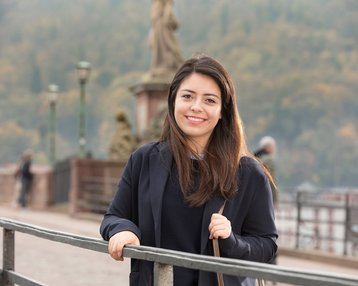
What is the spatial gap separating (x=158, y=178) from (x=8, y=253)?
1.13 m

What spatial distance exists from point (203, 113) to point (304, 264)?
8.36 m

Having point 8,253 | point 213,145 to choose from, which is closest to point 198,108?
point 213,145

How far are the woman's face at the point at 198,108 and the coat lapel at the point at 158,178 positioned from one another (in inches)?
4.4

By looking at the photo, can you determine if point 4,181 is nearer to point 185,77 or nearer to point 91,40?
point 185,77

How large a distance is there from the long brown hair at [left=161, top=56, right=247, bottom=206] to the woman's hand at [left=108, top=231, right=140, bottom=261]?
0.21m

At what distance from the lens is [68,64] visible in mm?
106938

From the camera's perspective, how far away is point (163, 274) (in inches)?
86.6

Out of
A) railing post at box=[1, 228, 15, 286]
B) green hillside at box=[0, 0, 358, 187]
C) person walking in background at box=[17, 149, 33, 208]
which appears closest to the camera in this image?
railing post at box=[1, 228, 15, 286]

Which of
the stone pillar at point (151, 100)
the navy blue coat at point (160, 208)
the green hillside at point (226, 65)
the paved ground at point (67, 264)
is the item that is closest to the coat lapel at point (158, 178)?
the navy blue coat at point (160, 208)

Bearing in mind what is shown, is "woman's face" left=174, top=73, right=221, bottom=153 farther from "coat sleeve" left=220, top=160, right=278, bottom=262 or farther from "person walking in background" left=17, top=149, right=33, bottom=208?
"person walking in background" left=17, top=149, right=33, bottom=208

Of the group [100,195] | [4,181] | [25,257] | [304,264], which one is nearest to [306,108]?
[4,181]

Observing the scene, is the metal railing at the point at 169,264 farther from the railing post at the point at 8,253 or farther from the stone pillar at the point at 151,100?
the stone pillar at the point at 151,100

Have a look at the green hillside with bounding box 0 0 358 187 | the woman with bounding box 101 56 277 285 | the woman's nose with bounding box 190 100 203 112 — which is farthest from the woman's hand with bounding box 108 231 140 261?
the green hillside with bounding box 0 0 358 187

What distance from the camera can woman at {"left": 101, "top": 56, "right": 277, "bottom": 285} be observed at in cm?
234
